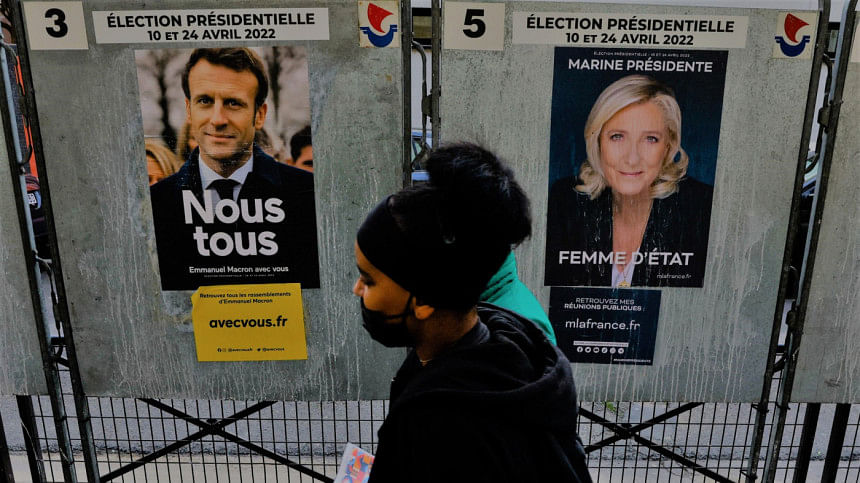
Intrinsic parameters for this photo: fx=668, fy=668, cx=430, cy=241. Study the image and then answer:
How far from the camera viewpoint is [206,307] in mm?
2893

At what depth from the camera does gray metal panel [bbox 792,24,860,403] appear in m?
2.71

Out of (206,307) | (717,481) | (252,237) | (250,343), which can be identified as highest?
(252,237)

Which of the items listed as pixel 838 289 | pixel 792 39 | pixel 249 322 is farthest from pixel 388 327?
pixel 838 289

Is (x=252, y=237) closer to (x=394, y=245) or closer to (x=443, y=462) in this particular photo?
(x=394, y=245)

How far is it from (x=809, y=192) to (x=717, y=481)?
431 centimetres

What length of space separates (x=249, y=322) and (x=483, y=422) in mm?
1821

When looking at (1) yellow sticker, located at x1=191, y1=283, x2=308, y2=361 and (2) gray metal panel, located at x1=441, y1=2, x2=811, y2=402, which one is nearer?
(2) gray metal panel, located at x1=441, y1=2, x2=811, y2=402

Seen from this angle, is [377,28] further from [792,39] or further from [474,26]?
[792,39]

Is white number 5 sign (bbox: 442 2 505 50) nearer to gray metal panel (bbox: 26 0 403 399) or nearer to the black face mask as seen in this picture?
gray metal panel (bbox: 26 0 403 399)

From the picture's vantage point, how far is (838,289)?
114 inches

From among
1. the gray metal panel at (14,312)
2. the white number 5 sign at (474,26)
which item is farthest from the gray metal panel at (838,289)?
the gray metal panel at (14,312)

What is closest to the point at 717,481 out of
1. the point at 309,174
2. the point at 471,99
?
the point at 471,99

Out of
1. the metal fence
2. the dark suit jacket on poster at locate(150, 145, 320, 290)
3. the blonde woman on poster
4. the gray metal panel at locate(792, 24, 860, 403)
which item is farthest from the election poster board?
the dark suit jacket on poster at locate(150, 145, 320, 290)

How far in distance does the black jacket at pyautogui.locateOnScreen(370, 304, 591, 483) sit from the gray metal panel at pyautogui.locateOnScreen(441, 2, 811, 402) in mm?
1320
